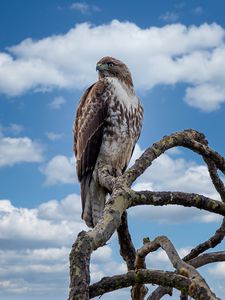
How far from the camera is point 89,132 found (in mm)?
7383

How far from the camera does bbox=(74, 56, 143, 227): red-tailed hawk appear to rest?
6977mm

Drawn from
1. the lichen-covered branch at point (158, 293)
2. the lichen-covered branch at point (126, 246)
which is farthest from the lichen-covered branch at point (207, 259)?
the lichen-covered branch at point (126, 246)

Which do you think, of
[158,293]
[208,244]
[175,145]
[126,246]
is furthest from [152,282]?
[208,244]

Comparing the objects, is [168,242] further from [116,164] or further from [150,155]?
[116,164]

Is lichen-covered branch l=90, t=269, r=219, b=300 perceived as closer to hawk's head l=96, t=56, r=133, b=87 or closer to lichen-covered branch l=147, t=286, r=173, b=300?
lichen-covered branch l=147, t=286, r=173, b=300

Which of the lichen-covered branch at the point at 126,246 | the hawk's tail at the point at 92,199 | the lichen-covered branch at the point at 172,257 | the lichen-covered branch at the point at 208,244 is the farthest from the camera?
the hawk's tail at the point at 92,199

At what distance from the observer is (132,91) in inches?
322

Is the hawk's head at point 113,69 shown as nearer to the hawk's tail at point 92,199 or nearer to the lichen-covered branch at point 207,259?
the hawk's tail at point 92,199

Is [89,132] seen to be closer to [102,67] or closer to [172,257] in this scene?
A: [102,67]

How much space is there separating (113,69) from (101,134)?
1625 millimetres

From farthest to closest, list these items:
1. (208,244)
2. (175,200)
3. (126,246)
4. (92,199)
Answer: (92,199)
(208,244)
(126,246)
(175,200)

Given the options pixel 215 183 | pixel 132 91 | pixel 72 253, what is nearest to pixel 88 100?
pixel 132 91

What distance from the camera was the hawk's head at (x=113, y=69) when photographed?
8.50 metres

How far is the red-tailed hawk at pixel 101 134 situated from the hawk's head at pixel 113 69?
485 millimetres
